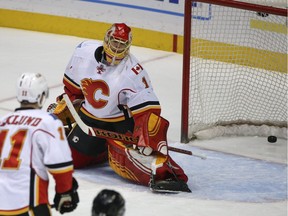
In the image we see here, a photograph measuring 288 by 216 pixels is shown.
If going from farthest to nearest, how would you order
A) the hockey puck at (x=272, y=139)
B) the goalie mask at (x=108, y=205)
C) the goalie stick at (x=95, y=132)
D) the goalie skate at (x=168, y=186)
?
1. the hockey puck at (x=272, y=139)
2. the goalie stick at (x=95, y=132)
3. the goalie skate at (x=168, y=186)
4. the goalie mask at (x=108, y=205)

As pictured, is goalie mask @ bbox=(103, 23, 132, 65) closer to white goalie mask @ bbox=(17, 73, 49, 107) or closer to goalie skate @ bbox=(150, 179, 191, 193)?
goalie skate @ bbox=(150, 179, 191, 193)

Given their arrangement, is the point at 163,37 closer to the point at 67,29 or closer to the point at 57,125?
the point at 67,29

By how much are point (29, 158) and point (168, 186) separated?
1536mm

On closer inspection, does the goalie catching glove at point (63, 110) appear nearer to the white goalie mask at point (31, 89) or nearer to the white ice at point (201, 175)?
the white ice at point (201, 175)

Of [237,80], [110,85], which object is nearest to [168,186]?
[110,85]

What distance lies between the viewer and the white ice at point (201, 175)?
482 cm

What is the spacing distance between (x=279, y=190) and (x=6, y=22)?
12.6 feet

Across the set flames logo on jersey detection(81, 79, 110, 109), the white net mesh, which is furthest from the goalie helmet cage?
flames logo on jersey detection(81, 79, 110, 109)

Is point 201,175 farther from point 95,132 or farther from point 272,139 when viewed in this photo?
point 272,139

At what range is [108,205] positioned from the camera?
3.04 m

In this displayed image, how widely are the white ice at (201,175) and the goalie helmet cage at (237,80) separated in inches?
3.9

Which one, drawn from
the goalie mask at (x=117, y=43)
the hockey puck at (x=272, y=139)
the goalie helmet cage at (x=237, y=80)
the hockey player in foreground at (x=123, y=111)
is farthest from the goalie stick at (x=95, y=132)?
the hockey puck at (x=272, y=139)

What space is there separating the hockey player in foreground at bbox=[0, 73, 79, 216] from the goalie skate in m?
1.37

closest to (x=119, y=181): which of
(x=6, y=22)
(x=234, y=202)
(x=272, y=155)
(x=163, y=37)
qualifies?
(x=234, y=202)
